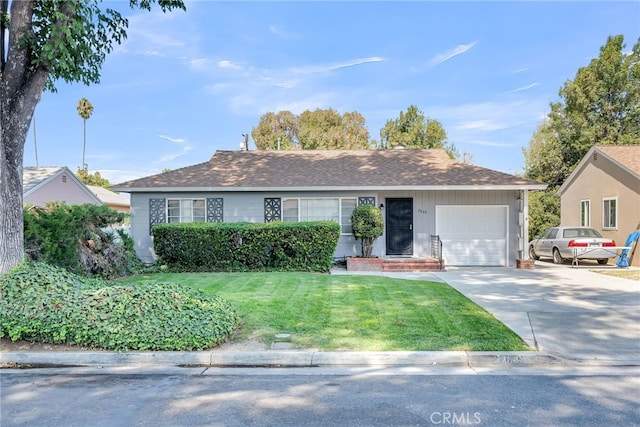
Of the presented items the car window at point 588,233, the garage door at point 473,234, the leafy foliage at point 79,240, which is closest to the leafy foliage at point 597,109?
the car window at point 588,233

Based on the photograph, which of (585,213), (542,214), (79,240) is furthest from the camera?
(542,214)

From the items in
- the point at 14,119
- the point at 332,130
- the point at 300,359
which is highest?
the point at 332,130

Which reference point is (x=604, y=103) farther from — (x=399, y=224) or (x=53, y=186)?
(x=53, y=186)

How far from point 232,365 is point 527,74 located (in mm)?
21368

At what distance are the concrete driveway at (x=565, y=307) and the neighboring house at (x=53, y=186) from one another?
1767cm

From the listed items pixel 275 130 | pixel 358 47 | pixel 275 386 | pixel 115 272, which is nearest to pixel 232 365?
pixel 275 386

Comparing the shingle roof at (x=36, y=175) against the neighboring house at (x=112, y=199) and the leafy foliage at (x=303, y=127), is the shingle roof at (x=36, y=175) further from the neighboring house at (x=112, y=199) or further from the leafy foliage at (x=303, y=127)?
the leafy foliage at (x=303, y=127)

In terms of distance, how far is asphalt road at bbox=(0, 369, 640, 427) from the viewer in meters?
3.52

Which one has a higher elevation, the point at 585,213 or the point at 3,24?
the point at 3,24

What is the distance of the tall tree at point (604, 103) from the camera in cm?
2600

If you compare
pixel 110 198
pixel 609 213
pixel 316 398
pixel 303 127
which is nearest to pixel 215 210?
pixel 316 398

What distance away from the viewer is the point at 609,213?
1714 centimetres

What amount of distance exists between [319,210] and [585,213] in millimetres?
13120

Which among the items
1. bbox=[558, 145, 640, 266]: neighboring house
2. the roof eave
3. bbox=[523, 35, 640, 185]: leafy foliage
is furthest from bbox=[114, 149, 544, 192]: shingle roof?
bbox=[523, 35, 640, 185]: leafy foliage
